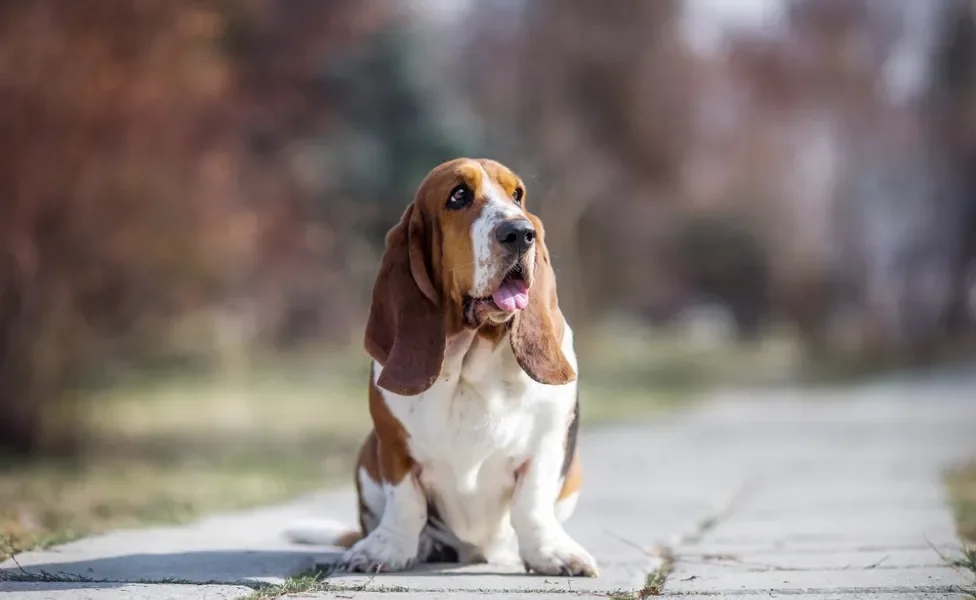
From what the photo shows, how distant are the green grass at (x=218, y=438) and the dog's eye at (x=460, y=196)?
1.76 meters

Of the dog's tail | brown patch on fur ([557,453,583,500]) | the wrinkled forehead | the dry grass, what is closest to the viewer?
the wrinkled forehead

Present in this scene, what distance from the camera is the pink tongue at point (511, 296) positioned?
3754 mm

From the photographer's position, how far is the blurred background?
9.55m

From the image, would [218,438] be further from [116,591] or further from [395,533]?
[116,591]

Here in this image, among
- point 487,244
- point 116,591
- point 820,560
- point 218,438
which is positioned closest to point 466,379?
point 487,244

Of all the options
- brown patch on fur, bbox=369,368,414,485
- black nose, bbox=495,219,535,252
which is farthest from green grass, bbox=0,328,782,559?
black nose, bbox=495,219,535,252

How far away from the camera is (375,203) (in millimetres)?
17234

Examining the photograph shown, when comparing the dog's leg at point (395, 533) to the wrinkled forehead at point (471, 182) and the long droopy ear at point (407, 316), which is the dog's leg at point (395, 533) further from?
the wrinkled forehead at point (471, 182)

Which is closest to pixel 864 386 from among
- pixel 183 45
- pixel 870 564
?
pixel 183 45

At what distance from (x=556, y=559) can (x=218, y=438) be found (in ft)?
23.6

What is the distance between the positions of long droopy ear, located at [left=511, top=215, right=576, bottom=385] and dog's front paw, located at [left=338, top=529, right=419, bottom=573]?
0.67 m

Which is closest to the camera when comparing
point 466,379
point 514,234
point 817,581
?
point 514,234

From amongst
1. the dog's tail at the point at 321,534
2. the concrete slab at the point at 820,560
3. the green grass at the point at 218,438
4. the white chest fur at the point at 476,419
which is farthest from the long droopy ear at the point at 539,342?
the green grass at the point at 218,438

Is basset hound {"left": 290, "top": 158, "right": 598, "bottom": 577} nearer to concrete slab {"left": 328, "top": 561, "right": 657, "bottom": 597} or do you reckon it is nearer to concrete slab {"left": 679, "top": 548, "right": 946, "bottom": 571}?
concrete slab {"left": 328, "top": 561, "right": 657, "bottom": 597}
